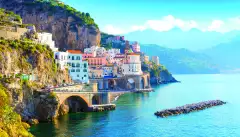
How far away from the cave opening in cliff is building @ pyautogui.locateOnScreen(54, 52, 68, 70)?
1728 centimetres

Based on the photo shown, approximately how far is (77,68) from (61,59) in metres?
9.49

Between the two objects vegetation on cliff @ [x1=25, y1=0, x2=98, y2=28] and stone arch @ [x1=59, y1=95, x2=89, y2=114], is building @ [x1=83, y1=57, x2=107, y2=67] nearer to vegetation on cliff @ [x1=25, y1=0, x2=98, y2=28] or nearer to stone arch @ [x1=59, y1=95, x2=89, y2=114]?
vegetation on cliff @ [x1=25, y1=0, x2=98, y2=28]

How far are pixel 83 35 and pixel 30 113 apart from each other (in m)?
111

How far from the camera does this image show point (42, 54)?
91438 millimetres

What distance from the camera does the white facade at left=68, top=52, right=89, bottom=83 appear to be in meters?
115

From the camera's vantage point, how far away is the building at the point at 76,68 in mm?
114688

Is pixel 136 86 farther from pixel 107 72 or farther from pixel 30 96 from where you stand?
pixel 30 96

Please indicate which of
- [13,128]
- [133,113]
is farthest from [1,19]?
[13,128]

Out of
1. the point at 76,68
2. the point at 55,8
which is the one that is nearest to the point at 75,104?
the point at 76,68

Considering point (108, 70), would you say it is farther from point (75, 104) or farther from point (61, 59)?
point (75, 104)

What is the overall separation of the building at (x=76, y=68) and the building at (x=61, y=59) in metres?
2.86

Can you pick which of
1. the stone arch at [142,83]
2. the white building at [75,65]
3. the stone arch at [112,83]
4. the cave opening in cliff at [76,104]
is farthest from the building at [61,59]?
the stone arch at [142,83]

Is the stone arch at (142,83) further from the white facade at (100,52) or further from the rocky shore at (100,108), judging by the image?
the rocky shore at (100,108)

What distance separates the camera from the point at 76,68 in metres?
116
